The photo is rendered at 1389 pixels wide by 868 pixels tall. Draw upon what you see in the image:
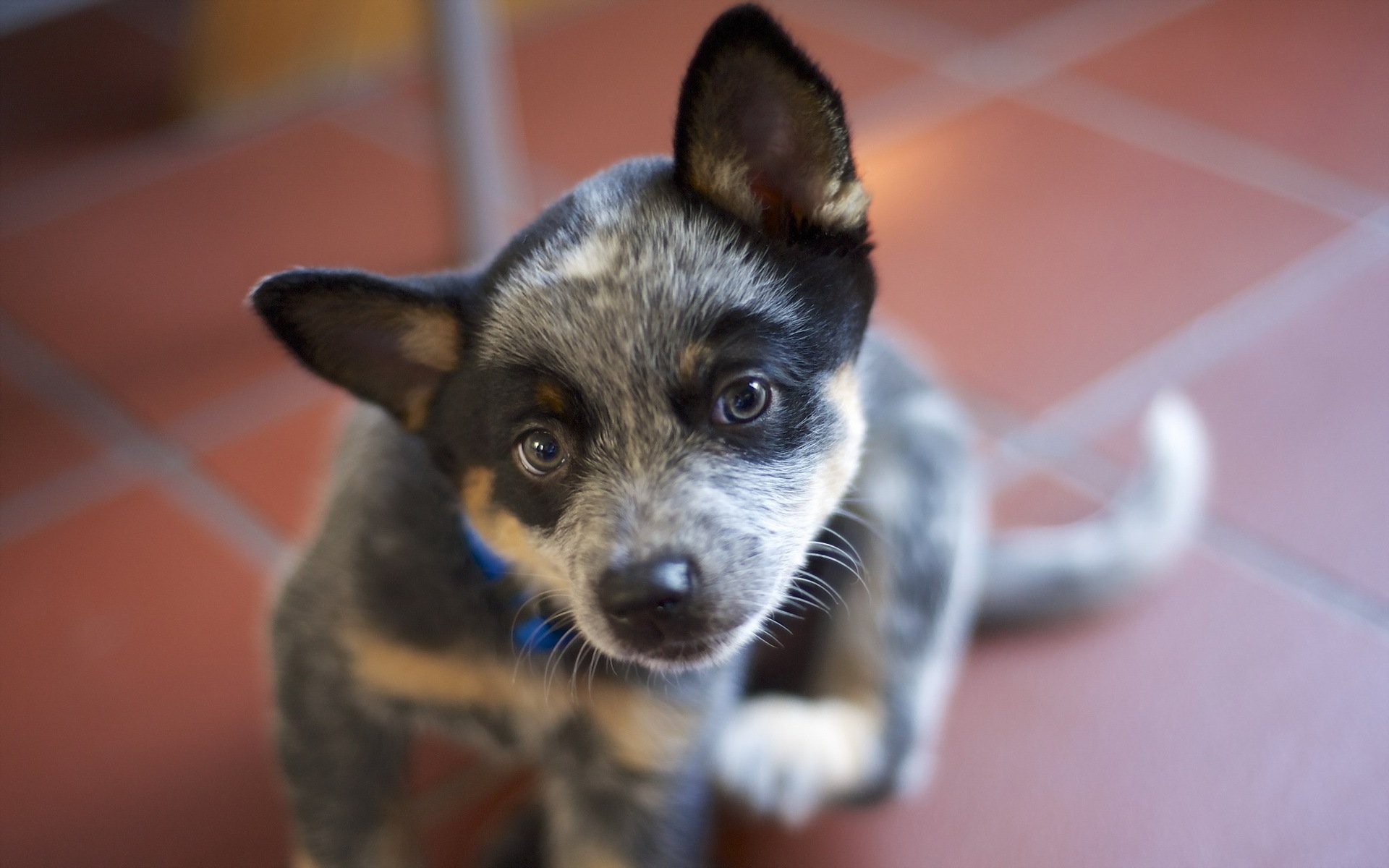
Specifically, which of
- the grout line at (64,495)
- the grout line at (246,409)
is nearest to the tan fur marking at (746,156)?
the grout line at (246,409)

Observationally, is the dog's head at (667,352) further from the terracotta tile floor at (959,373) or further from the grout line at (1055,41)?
the grout line at (1055,41)

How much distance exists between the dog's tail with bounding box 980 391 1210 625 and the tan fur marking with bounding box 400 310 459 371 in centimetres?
91

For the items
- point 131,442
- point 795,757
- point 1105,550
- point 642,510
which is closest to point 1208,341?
point 1105,550

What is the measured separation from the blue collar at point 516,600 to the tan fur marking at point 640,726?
0.08 meters

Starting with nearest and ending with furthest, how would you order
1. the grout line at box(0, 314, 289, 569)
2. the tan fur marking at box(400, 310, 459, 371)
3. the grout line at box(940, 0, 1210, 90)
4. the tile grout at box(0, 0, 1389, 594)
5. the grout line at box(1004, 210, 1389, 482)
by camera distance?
the tan fur marking at box(400, 310, 459, 371) < the grout line at box(0, 314, 289, 569) < the grout line at box(1004, 210, 1389, 482) < the tile grout at box(0, 0, 1389, 594) < the grout line at box(940, 0, 1210, 90)

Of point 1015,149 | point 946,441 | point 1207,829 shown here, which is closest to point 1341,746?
point 1207,829

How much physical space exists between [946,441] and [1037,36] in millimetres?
1991

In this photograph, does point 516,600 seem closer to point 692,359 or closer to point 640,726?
point 640,726

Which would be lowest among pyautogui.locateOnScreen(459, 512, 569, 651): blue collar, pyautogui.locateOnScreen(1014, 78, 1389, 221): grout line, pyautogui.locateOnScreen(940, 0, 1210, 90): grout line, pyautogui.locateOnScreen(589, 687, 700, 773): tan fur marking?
pyautogui.locateOnScreen(1014, 78, 1389, 221): grout line

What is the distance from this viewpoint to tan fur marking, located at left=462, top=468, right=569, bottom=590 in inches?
48.5

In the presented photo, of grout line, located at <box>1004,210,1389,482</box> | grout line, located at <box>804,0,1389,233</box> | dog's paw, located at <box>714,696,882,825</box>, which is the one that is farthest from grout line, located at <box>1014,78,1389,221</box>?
dog's paw, located at <box>714,696,882,825</box>

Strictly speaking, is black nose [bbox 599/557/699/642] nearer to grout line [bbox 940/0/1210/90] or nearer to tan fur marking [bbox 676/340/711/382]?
tan fur marking [bbox 676/340/711/382]

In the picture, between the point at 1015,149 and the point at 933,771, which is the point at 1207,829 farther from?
the point at 1015,149

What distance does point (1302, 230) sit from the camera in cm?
258
